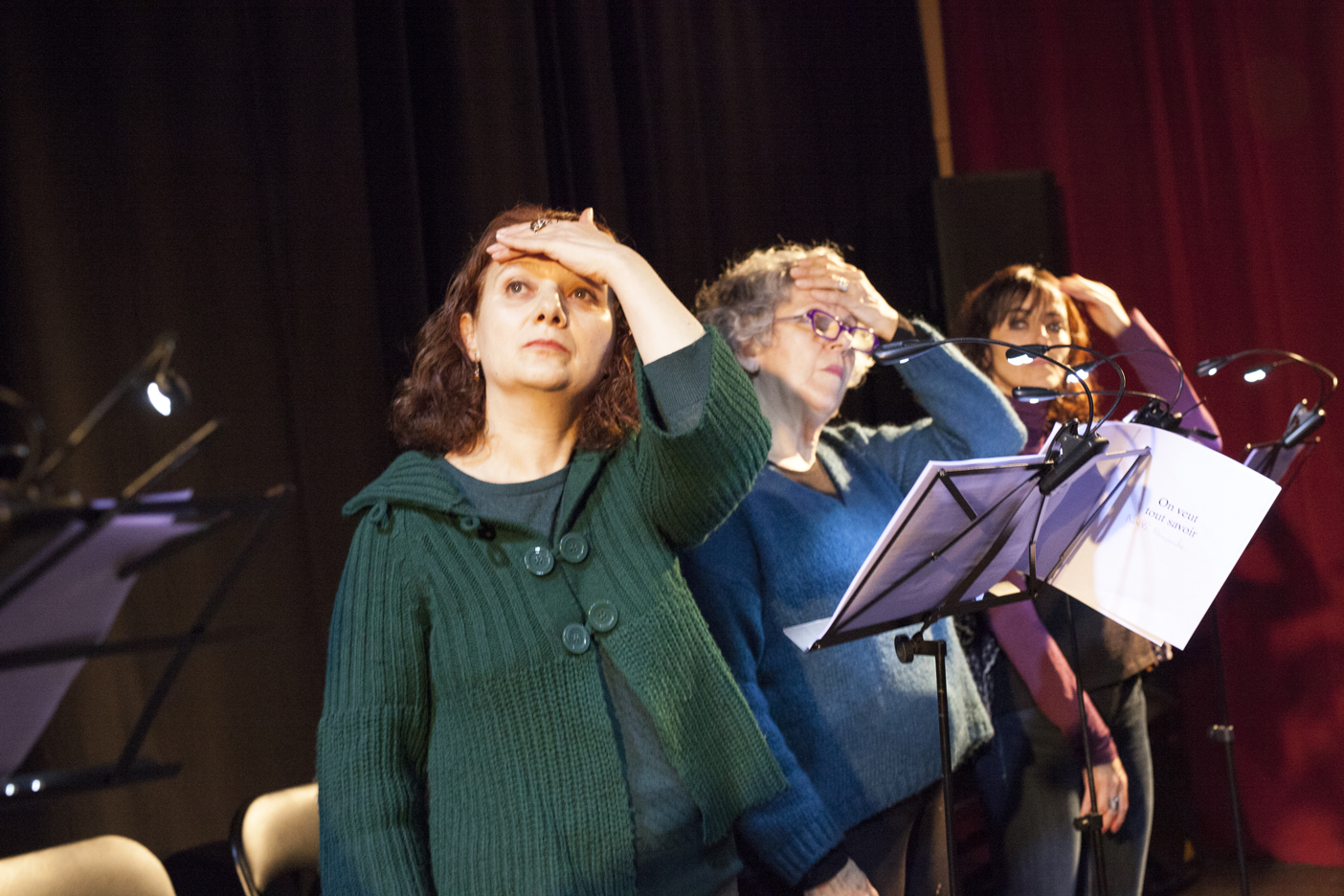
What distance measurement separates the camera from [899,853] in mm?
1610

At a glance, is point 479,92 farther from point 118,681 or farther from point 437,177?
point 118,681

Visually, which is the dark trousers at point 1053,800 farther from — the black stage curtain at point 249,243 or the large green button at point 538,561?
the black stage curtain at point 249,243

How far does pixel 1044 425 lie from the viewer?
229 centimetres

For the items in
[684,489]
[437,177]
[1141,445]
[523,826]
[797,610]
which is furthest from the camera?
[437,177]

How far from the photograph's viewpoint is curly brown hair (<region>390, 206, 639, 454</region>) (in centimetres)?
137

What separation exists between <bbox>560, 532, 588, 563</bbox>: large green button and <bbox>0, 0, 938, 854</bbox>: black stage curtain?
0.79 m

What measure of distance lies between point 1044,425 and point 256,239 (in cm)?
176

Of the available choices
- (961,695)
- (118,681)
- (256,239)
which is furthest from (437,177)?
(961,695)

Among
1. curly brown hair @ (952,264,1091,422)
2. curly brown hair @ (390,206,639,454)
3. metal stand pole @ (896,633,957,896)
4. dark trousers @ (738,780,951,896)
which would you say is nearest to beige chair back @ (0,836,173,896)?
curly brown hair @ (390,206,639,454)

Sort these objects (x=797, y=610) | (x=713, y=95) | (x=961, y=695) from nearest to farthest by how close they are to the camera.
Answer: (x=797, y=610)
(x=961, y=695)
(x=713, y=95)

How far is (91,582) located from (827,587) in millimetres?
1109

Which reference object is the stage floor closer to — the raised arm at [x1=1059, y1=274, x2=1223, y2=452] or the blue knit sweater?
the raised arm at [x1=1059, y1=274, x2=1223, y2=452]

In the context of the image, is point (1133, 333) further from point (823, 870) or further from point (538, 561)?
point (538, 561)

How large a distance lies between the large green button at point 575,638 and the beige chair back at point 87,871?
3.18 feet
